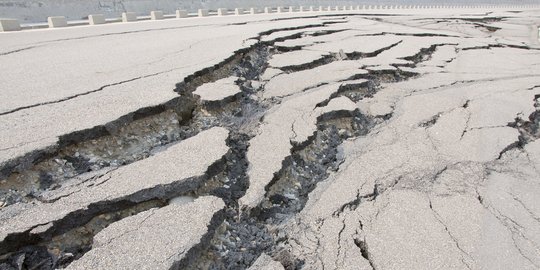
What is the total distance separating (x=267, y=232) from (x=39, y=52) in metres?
5.06

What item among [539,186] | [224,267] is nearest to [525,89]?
[539,186]

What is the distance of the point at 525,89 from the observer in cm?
414

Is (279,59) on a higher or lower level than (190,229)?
higher

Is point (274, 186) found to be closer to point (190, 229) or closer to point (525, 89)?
point (190, 229)

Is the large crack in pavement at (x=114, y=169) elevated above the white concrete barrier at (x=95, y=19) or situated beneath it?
situated beneath

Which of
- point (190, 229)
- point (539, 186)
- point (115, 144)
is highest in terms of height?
point (115, 144)

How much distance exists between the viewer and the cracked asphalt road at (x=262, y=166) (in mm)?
1688

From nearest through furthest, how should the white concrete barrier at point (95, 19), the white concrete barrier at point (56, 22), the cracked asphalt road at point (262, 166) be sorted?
the cracked asphalt road at point (262, 166) → the white concrete barrier at point (56, 22) → the white concrete barrier at point (95, 19)

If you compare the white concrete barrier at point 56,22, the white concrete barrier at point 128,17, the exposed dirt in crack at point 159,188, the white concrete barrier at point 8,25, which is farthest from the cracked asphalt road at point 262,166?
the white concrete barrier at point 128,17

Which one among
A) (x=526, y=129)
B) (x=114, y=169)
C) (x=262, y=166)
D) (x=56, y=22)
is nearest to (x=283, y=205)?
(x=262, y=166)

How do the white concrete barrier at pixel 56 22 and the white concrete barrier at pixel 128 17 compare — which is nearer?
the white concrete barrier at pixel 56 22

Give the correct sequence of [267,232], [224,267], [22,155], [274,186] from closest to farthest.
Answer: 1. [224,267]
2. [267,232]
3. [22,155]
4. [274,186]

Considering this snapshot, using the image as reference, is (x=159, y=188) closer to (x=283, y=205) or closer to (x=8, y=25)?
(x=283, y=205)

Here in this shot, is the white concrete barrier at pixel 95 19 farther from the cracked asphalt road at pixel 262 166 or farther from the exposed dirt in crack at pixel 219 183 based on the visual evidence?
the exposed dirt in crack at pixel 219 183
